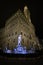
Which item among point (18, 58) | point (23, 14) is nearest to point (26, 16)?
point (23, 14)

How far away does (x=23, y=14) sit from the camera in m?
1.94

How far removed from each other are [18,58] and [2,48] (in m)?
0.21

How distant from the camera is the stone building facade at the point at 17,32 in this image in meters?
1.84

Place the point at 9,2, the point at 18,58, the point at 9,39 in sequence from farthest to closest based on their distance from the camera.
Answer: the point at 9,2
the point at 9,39
the point at 18,58

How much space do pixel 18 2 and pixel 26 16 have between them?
0.49 ft

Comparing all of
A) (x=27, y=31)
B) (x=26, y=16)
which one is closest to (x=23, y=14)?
(x=26, y=16)

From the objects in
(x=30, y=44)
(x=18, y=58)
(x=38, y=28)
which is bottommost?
(x=18, y=58)

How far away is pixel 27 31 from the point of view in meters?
1.87

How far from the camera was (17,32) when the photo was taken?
183 cm

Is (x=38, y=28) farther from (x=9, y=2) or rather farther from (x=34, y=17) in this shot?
(x=9, y=2)

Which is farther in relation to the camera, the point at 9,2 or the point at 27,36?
the point at 9,2

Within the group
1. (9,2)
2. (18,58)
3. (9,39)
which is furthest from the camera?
(9,2)

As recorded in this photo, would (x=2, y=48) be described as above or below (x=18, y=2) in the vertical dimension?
below

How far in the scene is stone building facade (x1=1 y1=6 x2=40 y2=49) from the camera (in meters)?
1.84
